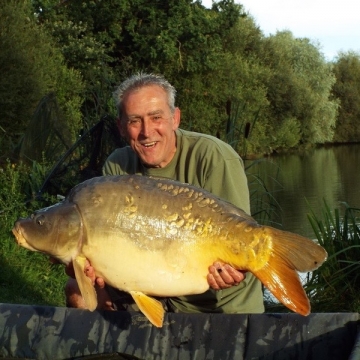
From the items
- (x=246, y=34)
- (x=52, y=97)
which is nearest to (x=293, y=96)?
(x=246, y=34)

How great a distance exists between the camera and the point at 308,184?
1538 cm

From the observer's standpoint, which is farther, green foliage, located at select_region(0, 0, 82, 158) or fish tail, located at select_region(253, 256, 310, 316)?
green foliage, located at select_region(0, 0, 82, 158)

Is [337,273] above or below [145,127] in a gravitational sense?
below

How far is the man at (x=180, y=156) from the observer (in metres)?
2.59

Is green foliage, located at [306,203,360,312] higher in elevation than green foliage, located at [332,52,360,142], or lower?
lower

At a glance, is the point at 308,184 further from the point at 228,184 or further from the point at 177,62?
the point at 228,184

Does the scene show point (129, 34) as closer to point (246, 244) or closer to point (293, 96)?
point (293, 96)

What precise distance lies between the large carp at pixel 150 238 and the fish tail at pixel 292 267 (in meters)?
0.03

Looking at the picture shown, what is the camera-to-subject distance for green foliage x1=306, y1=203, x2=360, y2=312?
13.4 feet

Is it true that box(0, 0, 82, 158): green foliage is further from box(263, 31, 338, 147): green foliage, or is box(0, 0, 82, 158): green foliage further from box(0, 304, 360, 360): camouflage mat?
box(263, 31, 338, 147): green foliage

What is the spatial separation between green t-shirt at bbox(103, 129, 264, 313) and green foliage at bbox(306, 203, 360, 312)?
149 cm

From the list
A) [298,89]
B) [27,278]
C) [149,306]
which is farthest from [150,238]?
[298,89]

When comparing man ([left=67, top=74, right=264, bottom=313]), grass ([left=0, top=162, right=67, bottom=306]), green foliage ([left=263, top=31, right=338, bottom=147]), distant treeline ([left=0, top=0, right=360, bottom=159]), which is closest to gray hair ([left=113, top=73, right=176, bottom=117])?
man ([left=67, top=74, right=264, bottom=313])

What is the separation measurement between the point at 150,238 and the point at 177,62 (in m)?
19.3
